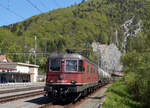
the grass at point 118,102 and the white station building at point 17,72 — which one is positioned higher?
the white station building at point 17,72

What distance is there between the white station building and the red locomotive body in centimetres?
3199

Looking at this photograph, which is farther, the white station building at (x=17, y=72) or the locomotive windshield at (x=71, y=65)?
the white station building at (x=17, y=72)

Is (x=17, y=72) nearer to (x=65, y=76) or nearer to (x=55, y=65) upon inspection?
(x=55, y=65)

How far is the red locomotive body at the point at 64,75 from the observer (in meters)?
15.9

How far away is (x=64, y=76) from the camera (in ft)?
53.0

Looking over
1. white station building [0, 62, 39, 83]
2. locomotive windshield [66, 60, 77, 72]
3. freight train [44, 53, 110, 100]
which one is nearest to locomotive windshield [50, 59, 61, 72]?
freight train [44, 53, 110, 100]

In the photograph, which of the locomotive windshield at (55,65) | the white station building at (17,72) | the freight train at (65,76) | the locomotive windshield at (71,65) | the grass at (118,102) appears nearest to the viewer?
the grass at (118,102)

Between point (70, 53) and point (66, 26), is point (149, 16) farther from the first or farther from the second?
point (66, 26)

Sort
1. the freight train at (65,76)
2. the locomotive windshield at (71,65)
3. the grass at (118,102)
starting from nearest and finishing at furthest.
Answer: the grass at (118,102) < the freight train at (65,76) < the locomotive windshield at (71,65)

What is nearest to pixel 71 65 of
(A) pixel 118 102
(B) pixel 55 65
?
(B) pixel 55 65

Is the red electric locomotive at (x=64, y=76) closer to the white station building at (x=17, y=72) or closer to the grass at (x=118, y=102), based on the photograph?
the grass at (x=118, y=102)

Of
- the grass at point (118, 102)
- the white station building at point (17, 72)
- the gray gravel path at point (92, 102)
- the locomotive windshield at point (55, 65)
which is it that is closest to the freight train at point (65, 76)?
the locomotive windshield at point (55, 65)

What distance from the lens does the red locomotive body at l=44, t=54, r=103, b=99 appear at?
52.3 feet

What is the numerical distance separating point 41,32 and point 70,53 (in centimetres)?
14838
